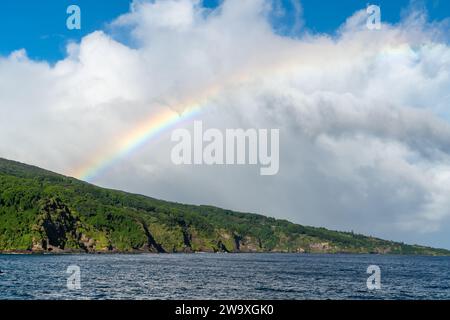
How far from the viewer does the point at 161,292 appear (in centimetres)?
8088
